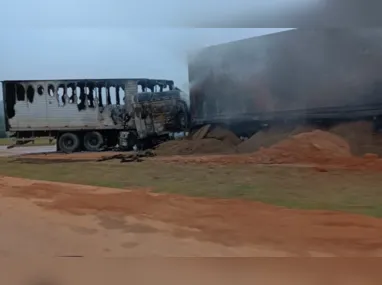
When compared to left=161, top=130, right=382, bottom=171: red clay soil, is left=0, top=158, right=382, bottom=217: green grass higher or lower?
lower

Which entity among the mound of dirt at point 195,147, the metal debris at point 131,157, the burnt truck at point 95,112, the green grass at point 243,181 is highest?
the burnt truck at point 95,112

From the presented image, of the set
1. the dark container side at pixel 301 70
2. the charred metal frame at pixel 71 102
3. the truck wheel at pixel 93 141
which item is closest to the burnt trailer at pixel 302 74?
the dark container side at pixel 301 70

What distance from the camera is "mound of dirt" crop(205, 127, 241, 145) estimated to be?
8.75 ft

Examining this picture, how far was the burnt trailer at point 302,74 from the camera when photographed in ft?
7.14

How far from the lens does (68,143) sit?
8.67 ft

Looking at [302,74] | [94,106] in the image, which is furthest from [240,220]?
[94,106]

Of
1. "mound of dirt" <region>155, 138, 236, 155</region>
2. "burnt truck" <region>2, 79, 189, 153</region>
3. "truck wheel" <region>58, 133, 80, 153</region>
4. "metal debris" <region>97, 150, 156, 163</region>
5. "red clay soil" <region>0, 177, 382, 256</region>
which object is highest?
"burnt truck" <region>2, 79, 189, 153</region>

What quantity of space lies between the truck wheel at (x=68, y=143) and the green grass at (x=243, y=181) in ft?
0.87

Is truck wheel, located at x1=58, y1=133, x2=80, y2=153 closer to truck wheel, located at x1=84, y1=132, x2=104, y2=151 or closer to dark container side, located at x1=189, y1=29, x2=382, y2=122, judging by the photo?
truck wheel, located at x1=84, y1=132, x2=104, y2=151

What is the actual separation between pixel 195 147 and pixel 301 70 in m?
0.68

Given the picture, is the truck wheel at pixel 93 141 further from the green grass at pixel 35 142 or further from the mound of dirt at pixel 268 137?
the mound of dirt at pixel 268 137

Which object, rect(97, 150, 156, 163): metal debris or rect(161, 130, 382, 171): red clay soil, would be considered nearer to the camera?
rect(161, 130, 382, 171): red clay soil

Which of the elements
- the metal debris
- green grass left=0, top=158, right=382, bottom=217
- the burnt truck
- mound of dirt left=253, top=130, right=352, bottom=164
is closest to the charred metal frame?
the burnt truck

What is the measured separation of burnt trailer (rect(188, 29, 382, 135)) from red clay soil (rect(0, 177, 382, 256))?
2.11ft
